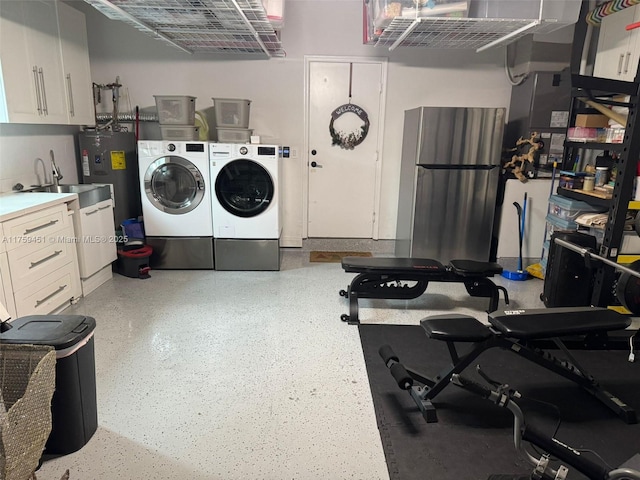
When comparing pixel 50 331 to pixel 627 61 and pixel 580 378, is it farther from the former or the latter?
pixel 627 61

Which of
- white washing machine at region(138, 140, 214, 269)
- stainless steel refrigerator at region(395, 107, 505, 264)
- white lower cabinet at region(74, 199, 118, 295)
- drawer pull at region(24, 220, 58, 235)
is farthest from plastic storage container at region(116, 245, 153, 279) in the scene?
stainless steel refrigerator at region(395, 107, 505, 264)

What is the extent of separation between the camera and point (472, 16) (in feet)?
10.6

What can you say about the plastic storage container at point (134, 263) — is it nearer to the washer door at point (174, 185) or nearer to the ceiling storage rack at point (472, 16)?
the washer door at point (174, 185)

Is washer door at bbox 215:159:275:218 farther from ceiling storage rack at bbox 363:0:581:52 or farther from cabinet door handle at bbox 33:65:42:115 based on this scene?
ceiling storage rack at bbox 363:0:581:52

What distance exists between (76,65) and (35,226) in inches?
77.3


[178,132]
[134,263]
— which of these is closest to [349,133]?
[178,132]

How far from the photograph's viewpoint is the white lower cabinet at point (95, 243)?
11.5 ft

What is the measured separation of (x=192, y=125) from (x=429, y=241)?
2734mm

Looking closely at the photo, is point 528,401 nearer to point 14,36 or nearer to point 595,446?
point 595,446

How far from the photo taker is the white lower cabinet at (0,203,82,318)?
2.67 m

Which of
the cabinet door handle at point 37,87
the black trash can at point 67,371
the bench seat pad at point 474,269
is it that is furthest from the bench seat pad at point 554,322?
the cabinet door handle at point 37,87

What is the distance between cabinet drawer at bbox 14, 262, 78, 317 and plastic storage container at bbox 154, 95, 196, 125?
1.71 m

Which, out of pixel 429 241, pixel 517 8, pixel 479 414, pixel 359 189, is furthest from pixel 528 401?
pixel 359 189

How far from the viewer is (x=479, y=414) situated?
219cm
